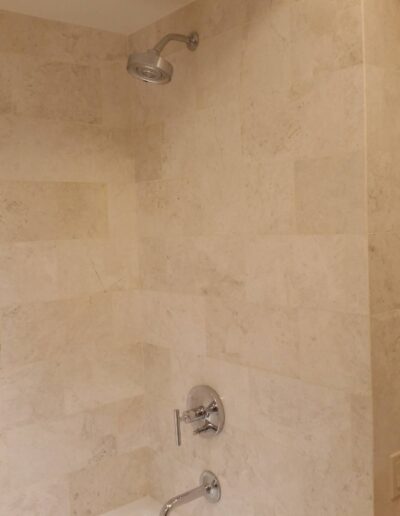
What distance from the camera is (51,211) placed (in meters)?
1.90

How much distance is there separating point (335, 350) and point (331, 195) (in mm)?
398

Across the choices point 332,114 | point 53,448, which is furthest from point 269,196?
point 53,448

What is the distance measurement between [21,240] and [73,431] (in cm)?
73

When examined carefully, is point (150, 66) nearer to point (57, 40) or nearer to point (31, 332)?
point (57, 40)

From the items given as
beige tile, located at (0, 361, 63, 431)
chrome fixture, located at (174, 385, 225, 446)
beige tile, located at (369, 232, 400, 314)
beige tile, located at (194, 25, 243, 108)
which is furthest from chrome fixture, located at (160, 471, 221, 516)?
beige tile, located at (194, 25, 243, 108)

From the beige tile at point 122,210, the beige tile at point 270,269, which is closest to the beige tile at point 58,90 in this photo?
the beige tile at point 122,210

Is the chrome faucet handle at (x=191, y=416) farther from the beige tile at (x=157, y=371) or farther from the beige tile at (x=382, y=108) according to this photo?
the beige tile at (x=382, y=108)

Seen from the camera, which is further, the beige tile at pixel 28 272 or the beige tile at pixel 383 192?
the beige tile at pixel 28 272

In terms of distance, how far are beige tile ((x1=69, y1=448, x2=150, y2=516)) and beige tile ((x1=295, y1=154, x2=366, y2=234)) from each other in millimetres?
1225

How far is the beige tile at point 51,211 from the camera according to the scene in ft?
5.94

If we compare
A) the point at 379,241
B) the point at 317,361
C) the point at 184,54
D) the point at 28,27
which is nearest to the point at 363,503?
the point at 317,361

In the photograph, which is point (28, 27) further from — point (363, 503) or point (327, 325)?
point (363, 503)

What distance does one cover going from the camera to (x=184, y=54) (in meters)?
1.80

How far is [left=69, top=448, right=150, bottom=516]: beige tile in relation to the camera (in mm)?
1967
